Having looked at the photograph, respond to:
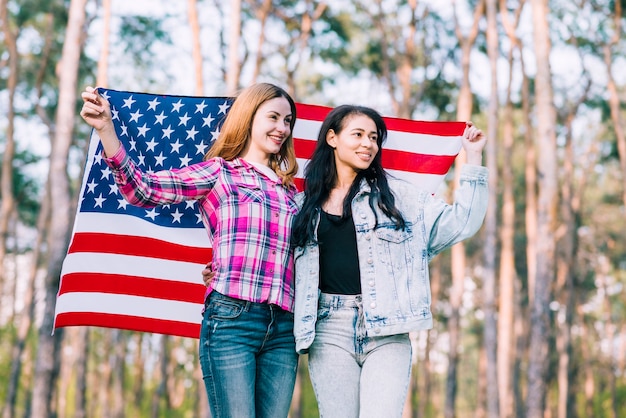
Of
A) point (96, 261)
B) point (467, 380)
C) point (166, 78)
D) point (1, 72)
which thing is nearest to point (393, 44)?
point (166, 78)

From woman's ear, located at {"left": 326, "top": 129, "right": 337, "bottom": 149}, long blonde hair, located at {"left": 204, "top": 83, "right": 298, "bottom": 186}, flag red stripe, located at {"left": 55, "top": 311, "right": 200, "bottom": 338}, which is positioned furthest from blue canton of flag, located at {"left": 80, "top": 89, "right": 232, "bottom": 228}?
woman's ear, located at {"left": 326, "top": 129, "right": 337, "bottom": 149}

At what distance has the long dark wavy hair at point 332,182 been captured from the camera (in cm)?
388

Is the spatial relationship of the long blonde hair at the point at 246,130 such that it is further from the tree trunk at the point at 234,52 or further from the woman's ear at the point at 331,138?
the tree trunk at the point at 234,52

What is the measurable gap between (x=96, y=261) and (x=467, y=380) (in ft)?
179

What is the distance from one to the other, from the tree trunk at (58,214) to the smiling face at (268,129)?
838 centimetres

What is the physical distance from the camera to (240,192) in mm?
3932

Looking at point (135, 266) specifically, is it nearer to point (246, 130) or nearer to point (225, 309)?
point (246, 130)

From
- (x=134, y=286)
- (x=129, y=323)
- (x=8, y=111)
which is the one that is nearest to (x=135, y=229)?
(x=134, y=286)

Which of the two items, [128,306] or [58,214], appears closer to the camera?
[128,306]

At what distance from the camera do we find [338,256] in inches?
153

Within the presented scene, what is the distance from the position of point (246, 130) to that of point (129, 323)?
2.05m

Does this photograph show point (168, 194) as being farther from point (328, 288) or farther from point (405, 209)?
point (405, 209)

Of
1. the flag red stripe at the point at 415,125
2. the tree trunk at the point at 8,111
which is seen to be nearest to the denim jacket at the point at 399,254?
the flag red stripe at the point at 415,125

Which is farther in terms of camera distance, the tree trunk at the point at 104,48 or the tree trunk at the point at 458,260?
the tree trunk at the point at 458,260
